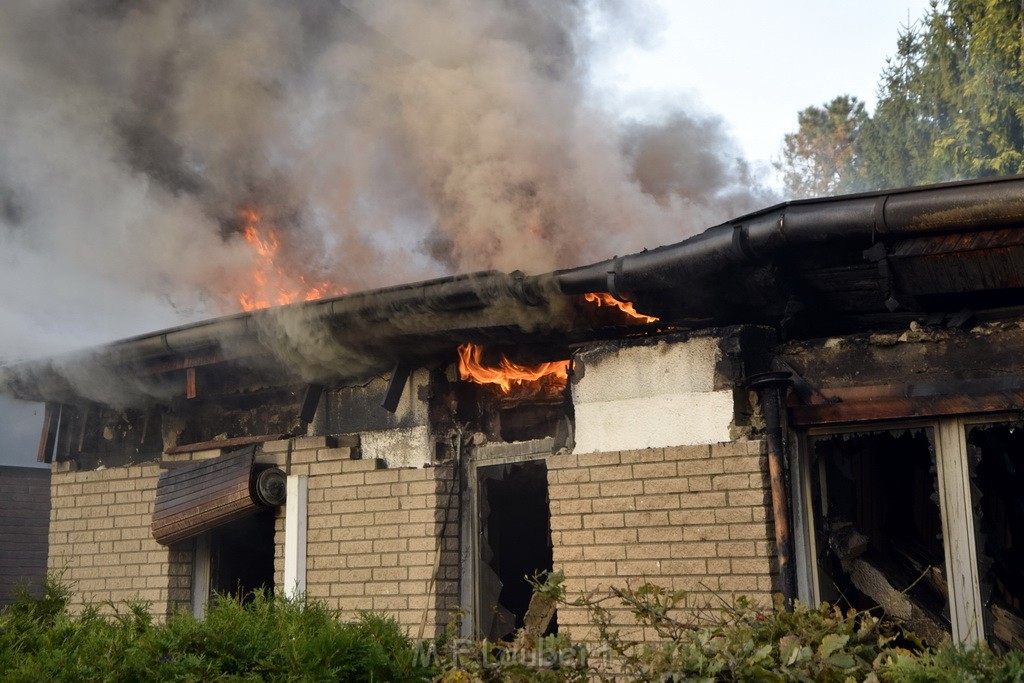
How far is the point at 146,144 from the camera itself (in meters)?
10.0

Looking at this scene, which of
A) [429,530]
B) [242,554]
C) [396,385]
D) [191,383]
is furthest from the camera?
[242,554]

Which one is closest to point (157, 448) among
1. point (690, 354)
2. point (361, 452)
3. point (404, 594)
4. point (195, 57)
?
point (361, 452)

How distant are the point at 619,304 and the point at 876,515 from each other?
182 cm

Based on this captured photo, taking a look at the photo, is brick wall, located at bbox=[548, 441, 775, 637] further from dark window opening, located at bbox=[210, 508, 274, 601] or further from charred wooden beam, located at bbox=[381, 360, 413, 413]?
dark window opening, located at bbox=[210, 508, 274, 601]

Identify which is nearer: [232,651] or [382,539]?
[232,651]

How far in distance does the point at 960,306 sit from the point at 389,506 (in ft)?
12.0

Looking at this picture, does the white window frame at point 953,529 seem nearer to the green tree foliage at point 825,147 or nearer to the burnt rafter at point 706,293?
the burnt rafter at point 706,293

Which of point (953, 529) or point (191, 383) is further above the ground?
point (191, 383)

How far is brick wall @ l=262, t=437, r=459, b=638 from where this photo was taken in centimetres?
680

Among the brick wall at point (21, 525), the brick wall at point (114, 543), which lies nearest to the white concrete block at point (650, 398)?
the brick wall at point (114, 543)

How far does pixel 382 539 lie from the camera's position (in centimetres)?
699

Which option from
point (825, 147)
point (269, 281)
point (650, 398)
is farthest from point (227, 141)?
point (825, 147)

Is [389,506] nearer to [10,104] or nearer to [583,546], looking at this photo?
[583,546]

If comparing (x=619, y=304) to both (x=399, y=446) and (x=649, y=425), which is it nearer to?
(x=649, y=425)
